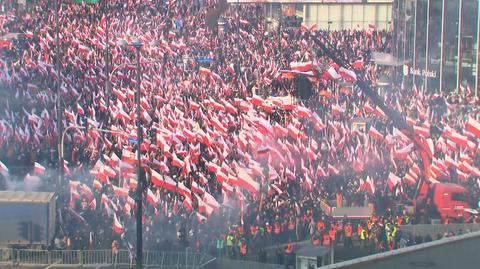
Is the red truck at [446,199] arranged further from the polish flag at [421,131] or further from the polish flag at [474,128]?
the polish flag at [421,131]

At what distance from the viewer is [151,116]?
3198 cm

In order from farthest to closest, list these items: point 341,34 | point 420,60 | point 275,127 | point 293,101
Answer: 1. point 341,34
2. point 420,60
3. point 293,101
4. point 275,127

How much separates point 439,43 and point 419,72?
117 inches

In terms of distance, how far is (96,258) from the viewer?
73.6ft

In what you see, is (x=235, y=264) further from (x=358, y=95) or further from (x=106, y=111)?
(x=358, y=95)

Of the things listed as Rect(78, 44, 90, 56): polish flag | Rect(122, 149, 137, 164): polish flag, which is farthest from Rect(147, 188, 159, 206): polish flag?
Rect(78, 44, 90, 56): polish flag

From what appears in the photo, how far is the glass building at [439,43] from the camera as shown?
144 feet

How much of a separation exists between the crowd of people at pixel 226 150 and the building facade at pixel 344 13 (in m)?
28.2

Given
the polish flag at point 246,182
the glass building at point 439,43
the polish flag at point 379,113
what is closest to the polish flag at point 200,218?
the polish flag at point 246,182

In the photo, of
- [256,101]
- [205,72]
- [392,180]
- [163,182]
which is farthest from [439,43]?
[163,182]

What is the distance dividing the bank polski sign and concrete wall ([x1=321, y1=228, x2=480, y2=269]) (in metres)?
35.6

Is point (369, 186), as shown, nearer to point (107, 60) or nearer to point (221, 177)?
point (221, 177)

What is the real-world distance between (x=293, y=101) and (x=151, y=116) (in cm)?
512

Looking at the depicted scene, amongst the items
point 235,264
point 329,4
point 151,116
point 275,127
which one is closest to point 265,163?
point 275,127
